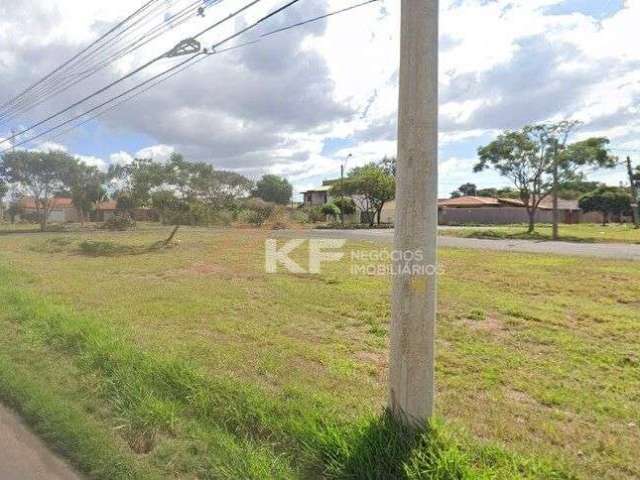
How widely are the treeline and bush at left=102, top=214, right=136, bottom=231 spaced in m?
0.54

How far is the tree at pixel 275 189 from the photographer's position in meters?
61.0

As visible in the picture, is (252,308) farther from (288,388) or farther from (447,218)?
(447,218)

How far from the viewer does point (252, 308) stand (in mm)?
7789

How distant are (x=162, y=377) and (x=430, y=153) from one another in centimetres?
305

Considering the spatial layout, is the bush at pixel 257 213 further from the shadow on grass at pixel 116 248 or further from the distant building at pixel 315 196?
the distant building at pixel 315 196

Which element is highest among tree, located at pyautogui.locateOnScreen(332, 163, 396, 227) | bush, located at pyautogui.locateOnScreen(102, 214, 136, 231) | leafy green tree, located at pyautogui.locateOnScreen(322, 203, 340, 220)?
tree, located at pyautogui.locateOnScreen(332, 163, 396, 227)

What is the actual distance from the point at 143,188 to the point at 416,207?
21.6 metres

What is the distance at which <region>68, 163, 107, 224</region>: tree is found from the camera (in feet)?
127

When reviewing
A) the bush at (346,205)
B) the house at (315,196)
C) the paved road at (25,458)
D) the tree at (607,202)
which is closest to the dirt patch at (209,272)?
the paved road at (25,458)

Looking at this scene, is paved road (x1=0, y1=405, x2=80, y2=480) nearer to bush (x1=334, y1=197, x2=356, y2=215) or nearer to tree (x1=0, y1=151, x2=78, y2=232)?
tree (x1=0, y1=151, x2=78, y2=232)

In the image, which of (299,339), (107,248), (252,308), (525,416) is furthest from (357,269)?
(107,248)

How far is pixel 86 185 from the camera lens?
4031 cm

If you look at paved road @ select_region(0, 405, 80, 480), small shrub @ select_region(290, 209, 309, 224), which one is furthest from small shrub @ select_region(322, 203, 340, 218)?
paved road @ select_region(0, 405, 80, 480)

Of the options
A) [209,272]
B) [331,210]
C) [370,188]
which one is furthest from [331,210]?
[209,272]
